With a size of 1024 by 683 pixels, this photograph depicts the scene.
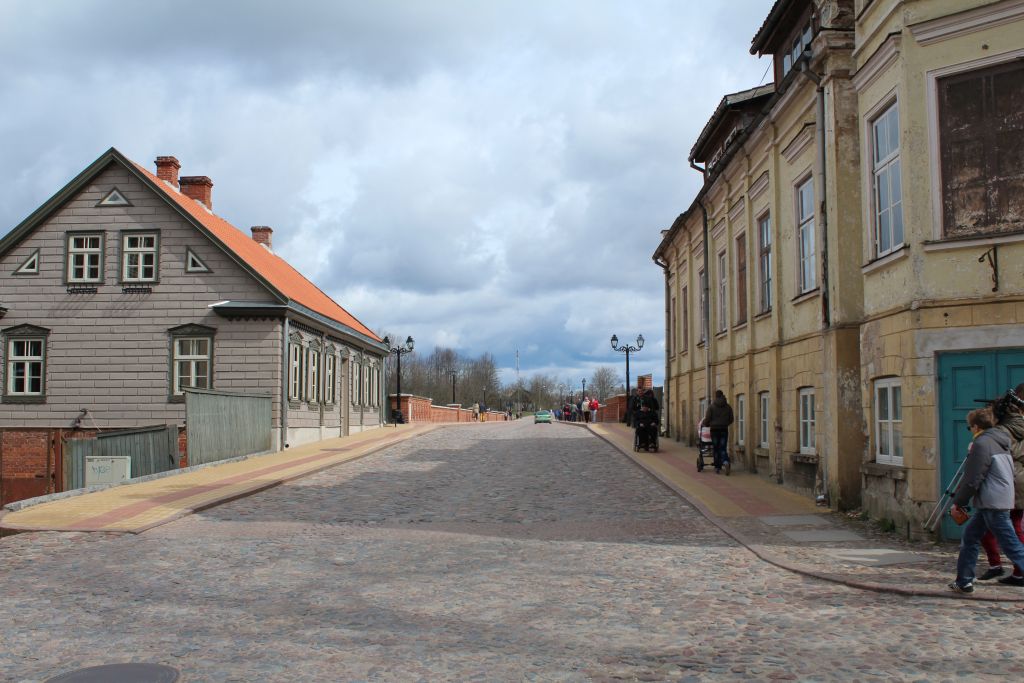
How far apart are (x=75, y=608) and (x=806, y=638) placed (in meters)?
6.08

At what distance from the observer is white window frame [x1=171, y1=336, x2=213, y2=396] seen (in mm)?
27297

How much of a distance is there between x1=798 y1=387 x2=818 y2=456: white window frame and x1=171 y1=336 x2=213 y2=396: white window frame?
716 inches

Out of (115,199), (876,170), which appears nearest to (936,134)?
(876,170)

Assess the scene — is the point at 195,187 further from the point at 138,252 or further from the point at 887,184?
the point at 887,184

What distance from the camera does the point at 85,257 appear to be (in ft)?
92.4

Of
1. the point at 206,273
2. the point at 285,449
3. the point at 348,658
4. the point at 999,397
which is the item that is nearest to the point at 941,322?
the point at 999,397

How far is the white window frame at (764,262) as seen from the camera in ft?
59.8

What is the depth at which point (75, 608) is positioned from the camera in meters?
7.87

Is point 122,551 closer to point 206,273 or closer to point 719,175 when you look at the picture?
point 719,175

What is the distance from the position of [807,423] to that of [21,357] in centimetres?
2373

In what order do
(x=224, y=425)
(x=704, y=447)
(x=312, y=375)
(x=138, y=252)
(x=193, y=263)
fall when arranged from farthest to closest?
(x=312, y=375) → (x=138, y=252) → (x=193, y=263) → (x=224, y=425) → (x=704, y=447)

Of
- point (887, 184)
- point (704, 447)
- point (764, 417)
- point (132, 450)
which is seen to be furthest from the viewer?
point (132, 450)

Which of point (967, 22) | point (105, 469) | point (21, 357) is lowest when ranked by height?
point (105, 469)

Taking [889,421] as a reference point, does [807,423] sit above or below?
below
